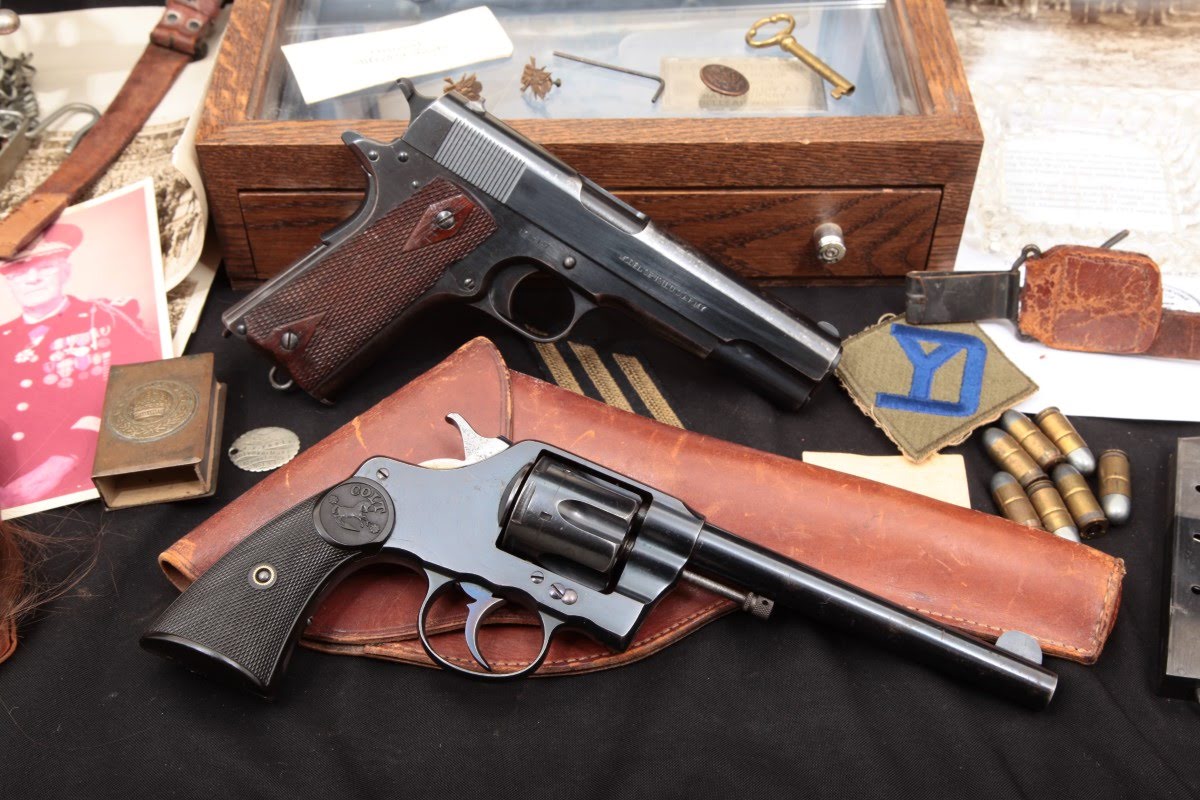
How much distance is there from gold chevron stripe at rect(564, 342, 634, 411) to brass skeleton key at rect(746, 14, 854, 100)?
513 millimetres

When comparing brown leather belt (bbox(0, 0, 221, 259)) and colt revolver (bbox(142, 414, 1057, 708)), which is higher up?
brown leather belt (bbox(0, 0, 221, 259))

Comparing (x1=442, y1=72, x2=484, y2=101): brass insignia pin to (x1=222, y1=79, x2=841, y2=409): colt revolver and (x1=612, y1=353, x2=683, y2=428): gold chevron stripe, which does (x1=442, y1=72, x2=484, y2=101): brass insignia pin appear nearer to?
(x1=222, y1=79, x2=841, y2=409): colt revolver

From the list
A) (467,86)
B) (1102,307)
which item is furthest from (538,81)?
(1102,307)

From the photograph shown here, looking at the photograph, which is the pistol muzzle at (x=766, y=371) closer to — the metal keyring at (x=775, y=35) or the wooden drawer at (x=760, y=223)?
the wooden drawer at (x=760, y=223)

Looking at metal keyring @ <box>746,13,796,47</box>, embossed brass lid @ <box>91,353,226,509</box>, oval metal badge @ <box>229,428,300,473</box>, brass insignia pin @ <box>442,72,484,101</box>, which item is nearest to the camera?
embossed brass lid @ <box>91,353,226,509</box>

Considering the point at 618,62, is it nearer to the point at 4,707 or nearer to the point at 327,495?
the point at 327,495

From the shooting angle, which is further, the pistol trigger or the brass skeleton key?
the brass skeleton key

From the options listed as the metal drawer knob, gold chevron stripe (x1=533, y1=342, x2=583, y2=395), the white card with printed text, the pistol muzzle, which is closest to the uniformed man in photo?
the white card with printed text

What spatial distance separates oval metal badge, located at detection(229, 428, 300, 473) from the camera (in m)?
1.48

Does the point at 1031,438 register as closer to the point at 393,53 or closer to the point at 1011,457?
the point at 1011,457

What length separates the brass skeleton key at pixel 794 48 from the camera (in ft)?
5.23

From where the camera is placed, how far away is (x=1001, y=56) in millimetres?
2018

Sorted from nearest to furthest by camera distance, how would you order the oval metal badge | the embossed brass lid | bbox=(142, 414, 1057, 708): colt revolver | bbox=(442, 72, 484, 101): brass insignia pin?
bbox=(142, 414, 1057, 708): colt revolver < the embossed brass lid < the oval metal badge < bbox=(442, 72, 484, 101): brass insignia pin

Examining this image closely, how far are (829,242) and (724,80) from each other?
293mm
